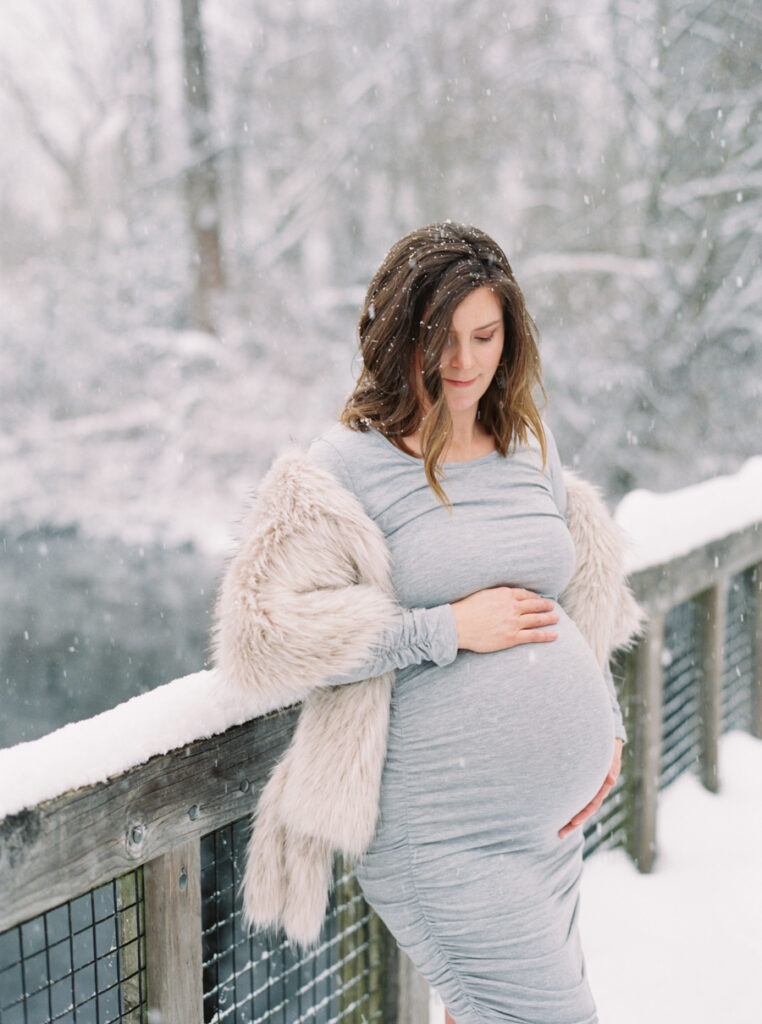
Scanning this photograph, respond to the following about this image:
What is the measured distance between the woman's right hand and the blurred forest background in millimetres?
7814

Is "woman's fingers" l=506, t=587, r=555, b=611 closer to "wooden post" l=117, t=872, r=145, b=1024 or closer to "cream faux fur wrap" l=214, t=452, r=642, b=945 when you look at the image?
"cream faux fur wrap" l=214, t=452, r=642, b=945

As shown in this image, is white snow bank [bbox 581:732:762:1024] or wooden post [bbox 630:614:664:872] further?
wooden post [bbox 630:614:664:872]

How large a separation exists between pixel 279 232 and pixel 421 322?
8.53 metres

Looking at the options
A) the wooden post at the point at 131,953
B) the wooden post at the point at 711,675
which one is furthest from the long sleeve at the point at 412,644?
the wooden post at the point at 711,675

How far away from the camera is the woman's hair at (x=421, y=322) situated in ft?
5.07

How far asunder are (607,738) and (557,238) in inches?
332

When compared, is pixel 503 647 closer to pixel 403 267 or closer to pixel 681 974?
pixel 403 267

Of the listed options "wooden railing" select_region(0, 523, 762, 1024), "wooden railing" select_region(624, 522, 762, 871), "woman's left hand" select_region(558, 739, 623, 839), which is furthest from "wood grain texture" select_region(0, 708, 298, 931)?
"wooden railing" select_region(624, 522, 762, 871)

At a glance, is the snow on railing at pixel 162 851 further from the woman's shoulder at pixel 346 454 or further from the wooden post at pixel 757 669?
the wooden post at pixel 757 669

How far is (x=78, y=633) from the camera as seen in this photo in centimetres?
846

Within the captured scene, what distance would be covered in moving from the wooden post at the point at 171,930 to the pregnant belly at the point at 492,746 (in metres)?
0.36

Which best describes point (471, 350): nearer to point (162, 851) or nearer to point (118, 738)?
point (118, 738)

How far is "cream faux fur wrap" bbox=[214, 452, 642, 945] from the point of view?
1.45 metres

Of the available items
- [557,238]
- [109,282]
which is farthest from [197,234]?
[557,238]
